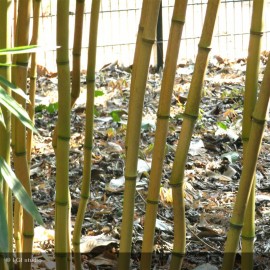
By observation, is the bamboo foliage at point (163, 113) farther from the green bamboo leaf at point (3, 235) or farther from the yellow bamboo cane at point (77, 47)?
the green bamboo leaf at point (3, 235)

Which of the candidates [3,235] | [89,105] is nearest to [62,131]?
[89,105]

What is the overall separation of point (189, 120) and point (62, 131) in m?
0.23

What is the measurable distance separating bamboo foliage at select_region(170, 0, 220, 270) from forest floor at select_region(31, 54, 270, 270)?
19.2 inches

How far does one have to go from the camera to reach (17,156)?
1.39m

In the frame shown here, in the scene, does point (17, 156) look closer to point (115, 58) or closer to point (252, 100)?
point (252, 100)

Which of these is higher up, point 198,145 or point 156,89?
point 156,89

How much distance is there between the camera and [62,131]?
50.6 inches

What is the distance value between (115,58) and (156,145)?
10.6 feet

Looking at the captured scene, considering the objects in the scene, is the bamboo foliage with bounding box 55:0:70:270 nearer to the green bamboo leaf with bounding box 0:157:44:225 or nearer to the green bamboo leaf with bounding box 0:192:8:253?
the green bamboo leaf with bounding box 0:157:44:225

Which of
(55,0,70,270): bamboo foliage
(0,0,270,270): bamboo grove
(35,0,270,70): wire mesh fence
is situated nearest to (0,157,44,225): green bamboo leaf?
(0,0,270,270): bamboo grove

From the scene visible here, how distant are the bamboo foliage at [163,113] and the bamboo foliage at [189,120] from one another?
3cm

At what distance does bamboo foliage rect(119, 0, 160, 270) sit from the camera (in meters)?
1.21

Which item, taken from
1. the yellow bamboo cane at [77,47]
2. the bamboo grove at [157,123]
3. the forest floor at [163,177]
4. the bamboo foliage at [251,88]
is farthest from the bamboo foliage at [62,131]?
the forest floor at [163,177]

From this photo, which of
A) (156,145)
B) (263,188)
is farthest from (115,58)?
(156,145)
